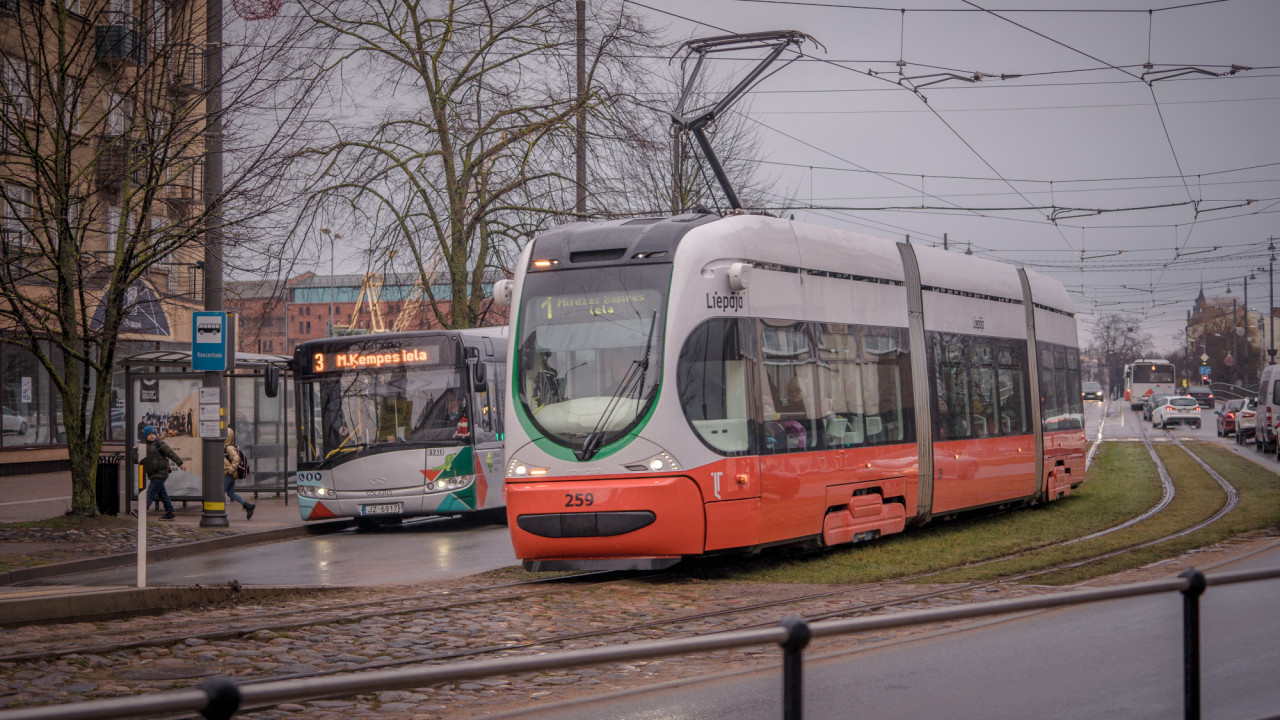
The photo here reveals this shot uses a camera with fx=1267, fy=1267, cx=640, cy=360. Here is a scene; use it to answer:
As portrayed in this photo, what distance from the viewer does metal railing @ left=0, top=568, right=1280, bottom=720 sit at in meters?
2.77

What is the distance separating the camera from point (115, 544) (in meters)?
16.5

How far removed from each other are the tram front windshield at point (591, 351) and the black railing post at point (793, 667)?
777 centimetres

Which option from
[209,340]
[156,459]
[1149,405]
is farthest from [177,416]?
[1149,405]

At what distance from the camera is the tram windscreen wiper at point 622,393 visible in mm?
11625

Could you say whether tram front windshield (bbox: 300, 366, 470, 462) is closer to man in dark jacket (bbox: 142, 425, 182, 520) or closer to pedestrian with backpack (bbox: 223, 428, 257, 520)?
man in dark jacket (bbox: 142, 425, 182, 520)

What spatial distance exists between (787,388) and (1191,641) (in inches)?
309

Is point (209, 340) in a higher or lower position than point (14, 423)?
higher

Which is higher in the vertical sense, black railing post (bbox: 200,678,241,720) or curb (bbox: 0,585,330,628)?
black railing post (bbox: 200,678,241,720)

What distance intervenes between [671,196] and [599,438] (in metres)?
21.1

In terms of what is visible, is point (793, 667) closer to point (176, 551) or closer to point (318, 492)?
point (176, 551)

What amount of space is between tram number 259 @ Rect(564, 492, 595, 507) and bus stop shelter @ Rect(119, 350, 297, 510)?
1064cm

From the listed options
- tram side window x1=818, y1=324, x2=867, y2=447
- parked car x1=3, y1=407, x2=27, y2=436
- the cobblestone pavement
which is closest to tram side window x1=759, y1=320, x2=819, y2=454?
tram side window x1=818, y1=324, x2=867, y2=447

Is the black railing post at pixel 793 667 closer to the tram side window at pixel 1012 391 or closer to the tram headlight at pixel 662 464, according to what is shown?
the tram headlight at pixel 662 464

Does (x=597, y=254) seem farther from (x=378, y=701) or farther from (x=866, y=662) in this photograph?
(x=866, y=662)
